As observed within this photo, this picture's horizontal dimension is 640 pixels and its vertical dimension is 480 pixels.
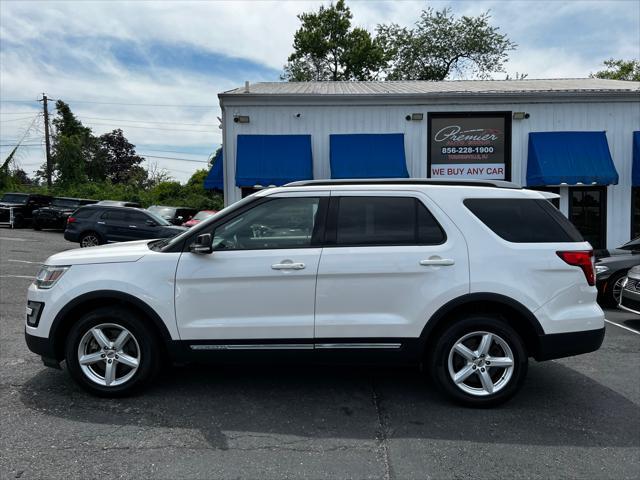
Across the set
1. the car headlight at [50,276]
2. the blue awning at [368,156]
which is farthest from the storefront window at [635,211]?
the car headlight at [50,276]

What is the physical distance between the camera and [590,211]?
48.4 ft

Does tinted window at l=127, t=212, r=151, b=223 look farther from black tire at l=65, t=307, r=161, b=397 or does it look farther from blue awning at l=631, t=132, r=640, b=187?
blue awning at l=631, t=132, r=640, b=187

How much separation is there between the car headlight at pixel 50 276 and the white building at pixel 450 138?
→ 32.3ft

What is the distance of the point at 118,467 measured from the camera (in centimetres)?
308

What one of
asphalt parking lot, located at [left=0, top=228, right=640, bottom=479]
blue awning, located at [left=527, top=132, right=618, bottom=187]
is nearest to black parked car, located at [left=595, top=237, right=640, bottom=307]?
asphalt parking lot, located at [left=0, top=228, right=640, bottom=479]

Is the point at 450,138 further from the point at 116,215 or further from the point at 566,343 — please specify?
the point at 566,343

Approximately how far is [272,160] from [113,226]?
5.88 m

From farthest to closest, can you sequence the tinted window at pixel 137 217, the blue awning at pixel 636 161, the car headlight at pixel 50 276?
1. the tinted window at pixel 137 217
2. the blue awning at pixel 636 161
3. the car headlight at pixel 50 276

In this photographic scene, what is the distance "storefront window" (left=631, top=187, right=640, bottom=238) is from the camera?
14640 mm

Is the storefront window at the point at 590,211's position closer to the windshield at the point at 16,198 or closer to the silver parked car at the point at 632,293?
the silver parked car at the point at 632,293

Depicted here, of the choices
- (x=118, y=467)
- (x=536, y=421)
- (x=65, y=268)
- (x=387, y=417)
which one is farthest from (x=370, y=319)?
(x=65, y=268)

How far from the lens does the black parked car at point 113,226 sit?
15789 millimetres

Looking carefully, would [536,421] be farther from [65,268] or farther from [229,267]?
[65,268]

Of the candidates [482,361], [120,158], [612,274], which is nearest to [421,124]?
[612,274]
